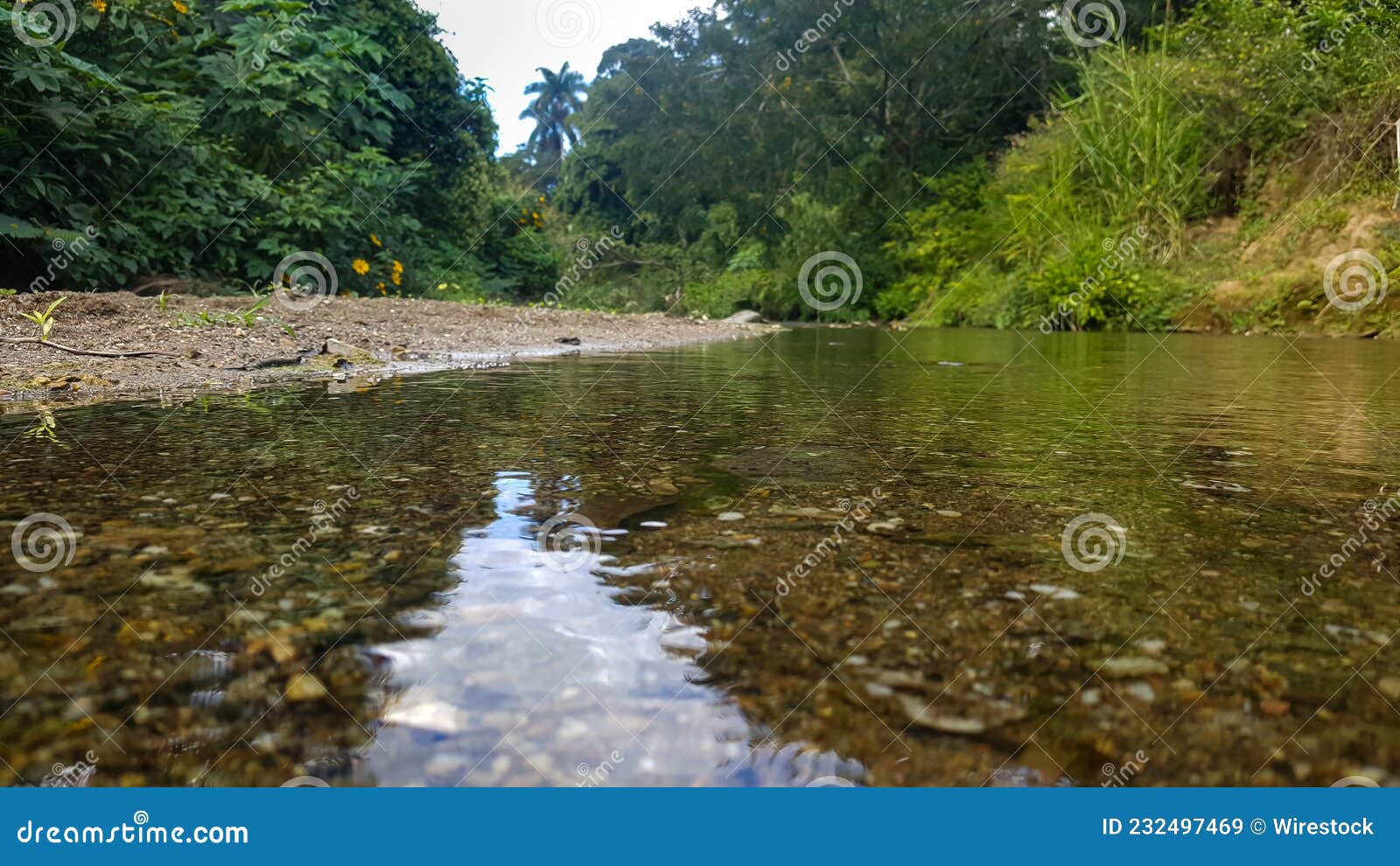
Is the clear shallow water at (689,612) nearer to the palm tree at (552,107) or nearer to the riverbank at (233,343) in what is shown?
the riverbank at (233,343)

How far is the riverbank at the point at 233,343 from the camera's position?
404 cm

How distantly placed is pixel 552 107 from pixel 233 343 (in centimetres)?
5649

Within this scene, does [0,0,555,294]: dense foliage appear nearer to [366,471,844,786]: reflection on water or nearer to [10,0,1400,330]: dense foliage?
[10,0,1400,330]: dense foliage

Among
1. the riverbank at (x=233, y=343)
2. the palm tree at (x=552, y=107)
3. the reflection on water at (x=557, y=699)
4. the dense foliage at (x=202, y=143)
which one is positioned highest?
the palm tree at (x=552, y=107)

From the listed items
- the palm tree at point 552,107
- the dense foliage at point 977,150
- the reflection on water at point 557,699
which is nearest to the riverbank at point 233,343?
the reflection on water at point 557,699

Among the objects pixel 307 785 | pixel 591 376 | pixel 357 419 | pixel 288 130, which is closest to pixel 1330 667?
pixel 307 785

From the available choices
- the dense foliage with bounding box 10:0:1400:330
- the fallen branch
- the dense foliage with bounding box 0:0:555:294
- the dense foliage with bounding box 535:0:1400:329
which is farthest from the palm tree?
the fallen branch

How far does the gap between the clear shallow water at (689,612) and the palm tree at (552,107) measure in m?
57.1

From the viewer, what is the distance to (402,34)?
14.3 m

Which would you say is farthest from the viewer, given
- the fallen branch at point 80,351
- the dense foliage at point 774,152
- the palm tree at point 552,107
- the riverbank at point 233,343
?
the palm tree at point 552,107

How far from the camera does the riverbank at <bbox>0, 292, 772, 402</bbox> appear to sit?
4.04 m

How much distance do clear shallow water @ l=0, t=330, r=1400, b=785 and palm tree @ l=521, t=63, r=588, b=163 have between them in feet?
187

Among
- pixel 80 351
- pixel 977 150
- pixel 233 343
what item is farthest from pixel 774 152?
pixel 80 351

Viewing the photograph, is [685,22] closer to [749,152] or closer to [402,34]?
[749,152]
